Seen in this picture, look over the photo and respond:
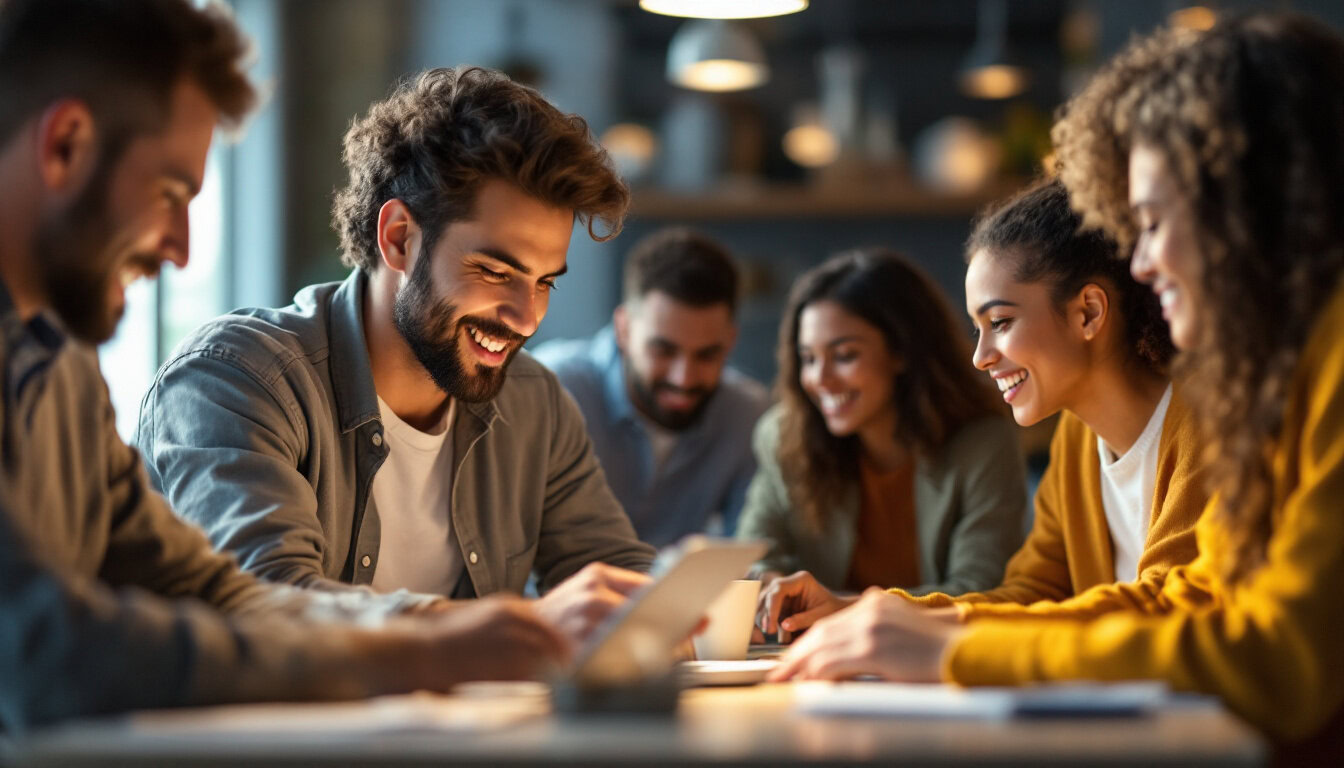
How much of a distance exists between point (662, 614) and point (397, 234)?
978 millimetres

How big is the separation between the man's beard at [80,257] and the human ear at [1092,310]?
131 cm

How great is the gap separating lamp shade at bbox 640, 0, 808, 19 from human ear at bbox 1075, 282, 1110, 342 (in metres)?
0.96

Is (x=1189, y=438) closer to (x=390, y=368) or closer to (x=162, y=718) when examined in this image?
(x=390, y=368)

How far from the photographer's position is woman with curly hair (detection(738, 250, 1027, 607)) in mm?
2617

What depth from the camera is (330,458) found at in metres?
1.79

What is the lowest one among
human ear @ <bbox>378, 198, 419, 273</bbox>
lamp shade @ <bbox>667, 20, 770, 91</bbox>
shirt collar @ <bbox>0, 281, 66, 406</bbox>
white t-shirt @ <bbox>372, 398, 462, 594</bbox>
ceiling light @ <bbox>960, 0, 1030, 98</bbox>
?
white t-shirt @ <bbox>372, 398, 462, 594</bbox>

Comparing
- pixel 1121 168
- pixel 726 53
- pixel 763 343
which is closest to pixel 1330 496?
pixel 1121 168

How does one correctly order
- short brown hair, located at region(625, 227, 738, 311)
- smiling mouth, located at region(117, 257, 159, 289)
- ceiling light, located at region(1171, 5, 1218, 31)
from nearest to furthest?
smiling mouth, located at region(117, 257, 159, 289), short brown hair, located at region(625, 227, 738, 311), ceiling light, located at region(1171, 5, 1218, 31)

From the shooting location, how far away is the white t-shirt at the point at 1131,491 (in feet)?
6.02

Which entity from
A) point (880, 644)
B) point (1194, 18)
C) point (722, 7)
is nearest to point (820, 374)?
point (722, 7)

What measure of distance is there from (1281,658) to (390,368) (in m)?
1.30

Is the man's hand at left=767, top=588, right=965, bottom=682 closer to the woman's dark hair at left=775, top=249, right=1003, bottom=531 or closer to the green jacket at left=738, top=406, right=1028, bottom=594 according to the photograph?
the green jacket at left=738, top=406, right=1028, bottom=594

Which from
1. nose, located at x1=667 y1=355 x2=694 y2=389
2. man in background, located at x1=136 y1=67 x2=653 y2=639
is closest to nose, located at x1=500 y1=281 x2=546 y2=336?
man in background, located at x1=136 y1=67 x2=653 y2=639

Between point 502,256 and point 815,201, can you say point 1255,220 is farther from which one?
point 815,201
